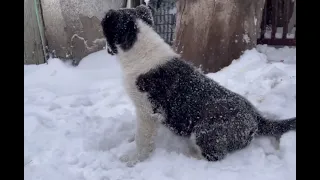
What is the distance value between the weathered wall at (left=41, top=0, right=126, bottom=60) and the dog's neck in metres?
3.22

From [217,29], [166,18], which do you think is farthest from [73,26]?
[217,29]

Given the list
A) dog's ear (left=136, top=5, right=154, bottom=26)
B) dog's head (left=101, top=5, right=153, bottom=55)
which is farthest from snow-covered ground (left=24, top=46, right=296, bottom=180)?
dog's ear (left=136, top=5, right=154, bottom=26)

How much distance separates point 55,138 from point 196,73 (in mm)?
1458

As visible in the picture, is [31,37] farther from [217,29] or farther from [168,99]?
[168,99]

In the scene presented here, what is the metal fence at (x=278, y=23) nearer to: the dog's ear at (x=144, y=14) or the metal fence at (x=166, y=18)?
the metal fence at (x=166, y=18)

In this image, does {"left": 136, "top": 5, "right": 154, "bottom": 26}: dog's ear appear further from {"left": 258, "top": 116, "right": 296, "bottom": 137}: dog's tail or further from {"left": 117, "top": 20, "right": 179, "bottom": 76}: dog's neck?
{"left": 258, "top": 116, "right": 296, "bottom": 137}: dog's tail

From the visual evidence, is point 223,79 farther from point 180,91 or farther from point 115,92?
point 180,91

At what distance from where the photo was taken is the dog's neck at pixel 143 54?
3084mm

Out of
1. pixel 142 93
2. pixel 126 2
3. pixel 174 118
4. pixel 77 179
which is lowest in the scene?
pixel 77 179

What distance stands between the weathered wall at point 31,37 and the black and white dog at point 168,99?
342 cm

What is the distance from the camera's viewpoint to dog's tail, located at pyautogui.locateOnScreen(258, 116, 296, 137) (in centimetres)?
315

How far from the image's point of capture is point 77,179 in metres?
2.74

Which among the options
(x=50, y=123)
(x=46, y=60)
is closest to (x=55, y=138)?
(x=50, y=123)
